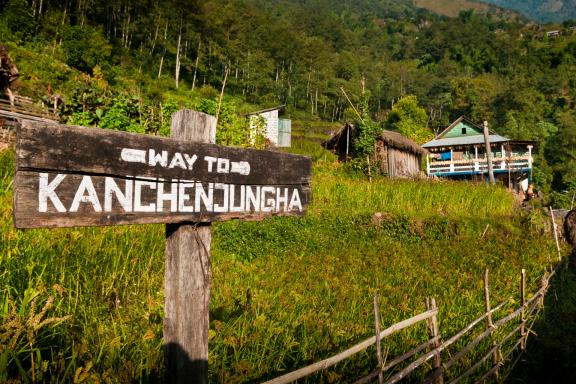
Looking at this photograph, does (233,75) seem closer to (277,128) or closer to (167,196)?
(277,128)

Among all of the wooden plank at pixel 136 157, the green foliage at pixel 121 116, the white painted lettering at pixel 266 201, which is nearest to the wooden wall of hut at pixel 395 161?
the green foliage at pixel 121 116

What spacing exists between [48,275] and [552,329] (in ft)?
19.7

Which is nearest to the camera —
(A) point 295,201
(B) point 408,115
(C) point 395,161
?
(A) point 295,201

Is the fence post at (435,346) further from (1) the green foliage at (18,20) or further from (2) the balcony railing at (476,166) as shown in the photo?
(1) the green foliage at (18,20)

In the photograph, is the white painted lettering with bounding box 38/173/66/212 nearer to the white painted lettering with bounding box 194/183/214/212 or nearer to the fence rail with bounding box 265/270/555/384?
the white painted lettering with bounding box 194/183/214/212

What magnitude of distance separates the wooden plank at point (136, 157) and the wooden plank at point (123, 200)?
0.04 m

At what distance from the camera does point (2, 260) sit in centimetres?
317

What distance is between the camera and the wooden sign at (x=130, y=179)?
133cm

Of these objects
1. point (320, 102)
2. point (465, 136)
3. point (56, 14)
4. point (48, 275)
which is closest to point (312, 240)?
point (48, 275)

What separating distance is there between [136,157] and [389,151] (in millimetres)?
→ 20089

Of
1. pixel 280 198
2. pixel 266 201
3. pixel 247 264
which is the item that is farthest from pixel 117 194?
pixel 247 264

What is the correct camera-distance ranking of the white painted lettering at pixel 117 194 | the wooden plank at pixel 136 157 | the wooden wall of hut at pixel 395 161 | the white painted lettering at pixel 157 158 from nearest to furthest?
the wooden plank at pixel 136 157, the white painted lettering at pixel 117 194, the white painted lettering at pixel 157 158, the wooden wall of hut at pixel 395 161

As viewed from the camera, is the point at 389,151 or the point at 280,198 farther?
the point at 389,151

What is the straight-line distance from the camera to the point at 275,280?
5582 mm
